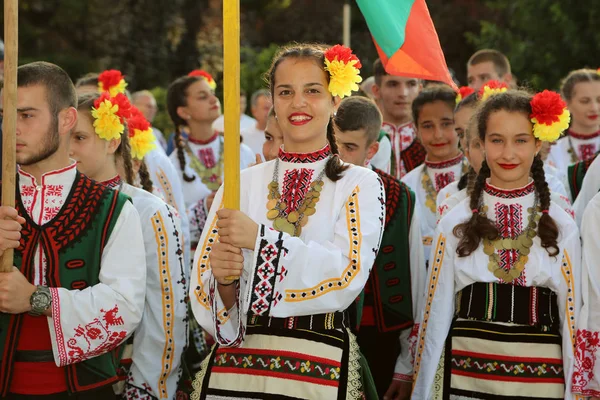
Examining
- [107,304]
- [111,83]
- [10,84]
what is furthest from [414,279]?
[111,83]

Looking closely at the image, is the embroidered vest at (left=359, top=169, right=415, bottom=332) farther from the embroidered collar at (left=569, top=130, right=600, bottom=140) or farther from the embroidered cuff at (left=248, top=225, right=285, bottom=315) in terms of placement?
the embroidered collar at (left=569, top=130, right=600, bottom=140)

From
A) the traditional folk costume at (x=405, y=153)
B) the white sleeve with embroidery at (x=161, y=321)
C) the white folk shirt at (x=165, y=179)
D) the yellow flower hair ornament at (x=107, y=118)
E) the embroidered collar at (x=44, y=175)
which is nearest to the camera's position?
the embroidered collar at (x=44, y=175)

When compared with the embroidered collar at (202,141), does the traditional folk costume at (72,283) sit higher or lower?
lower

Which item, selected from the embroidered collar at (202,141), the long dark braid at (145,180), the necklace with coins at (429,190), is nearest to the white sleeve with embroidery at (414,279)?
the necklace with coins at (429,190)

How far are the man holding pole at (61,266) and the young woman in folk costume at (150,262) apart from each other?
55cm

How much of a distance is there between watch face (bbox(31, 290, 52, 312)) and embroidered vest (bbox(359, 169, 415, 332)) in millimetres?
1836

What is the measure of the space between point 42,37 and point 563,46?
11.4m

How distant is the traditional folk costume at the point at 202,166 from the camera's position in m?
7.25

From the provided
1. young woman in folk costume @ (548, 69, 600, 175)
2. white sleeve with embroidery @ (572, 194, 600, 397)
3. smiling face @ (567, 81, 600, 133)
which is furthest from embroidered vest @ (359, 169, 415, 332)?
smiling face @ (567, 81, 600, 133)

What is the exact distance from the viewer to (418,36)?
3.74 metres

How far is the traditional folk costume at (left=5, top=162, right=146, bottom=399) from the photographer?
3.51m

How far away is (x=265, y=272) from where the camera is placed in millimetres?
3203

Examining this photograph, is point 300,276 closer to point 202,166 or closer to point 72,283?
point 72,283

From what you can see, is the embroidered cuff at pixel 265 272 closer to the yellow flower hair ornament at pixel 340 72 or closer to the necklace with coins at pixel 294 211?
the necklace with coins at pixel 294 211
